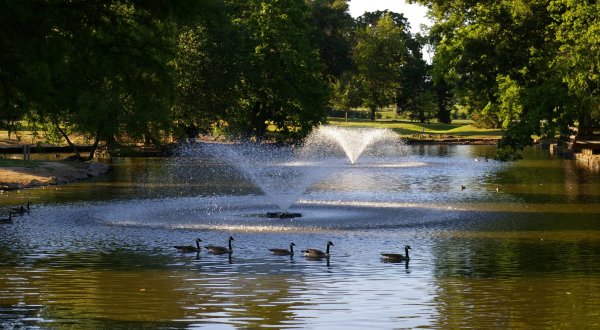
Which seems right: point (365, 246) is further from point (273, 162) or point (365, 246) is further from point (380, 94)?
point (380, 94)

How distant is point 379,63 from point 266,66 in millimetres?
57182

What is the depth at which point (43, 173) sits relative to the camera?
63.0m

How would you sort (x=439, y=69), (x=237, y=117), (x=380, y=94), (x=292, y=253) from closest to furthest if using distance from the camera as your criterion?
(x=292, y=253)
(x=439, y=69)
(x=237, y=117)
(x=380, y=94)

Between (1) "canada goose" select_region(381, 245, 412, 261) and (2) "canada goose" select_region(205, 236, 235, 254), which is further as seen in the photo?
(2) "canada goose" select_region(205, 236, 235, 254)

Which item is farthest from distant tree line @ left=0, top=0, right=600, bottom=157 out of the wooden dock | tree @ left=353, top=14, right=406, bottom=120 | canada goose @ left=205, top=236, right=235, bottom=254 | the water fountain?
canada goose @ left=205, top=236, right=235, bottom=254

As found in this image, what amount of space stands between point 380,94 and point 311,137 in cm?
5262

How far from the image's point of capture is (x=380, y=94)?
16400 cm

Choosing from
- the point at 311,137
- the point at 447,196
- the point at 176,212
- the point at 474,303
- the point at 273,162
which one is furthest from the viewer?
the point at 311,137

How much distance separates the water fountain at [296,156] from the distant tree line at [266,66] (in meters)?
3.38

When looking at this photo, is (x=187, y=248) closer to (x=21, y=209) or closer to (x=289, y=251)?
(x=289, y=251)

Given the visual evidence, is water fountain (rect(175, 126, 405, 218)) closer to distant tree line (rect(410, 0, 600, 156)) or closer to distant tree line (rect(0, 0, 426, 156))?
distant tree line (rect(0, 0, 426, 156))

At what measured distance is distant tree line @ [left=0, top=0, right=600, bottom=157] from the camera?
66.5ft

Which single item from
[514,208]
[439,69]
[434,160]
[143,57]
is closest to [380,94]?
[434,160]

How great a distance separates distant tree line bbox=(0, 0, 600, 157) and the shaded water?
4.73m
